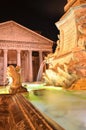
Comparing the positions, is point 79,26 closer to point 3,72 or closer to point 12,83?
point 12,83

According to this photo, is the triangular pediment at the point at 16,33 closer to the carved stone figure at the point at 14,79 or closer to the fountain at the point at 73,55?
the fountain at the point at 73,55

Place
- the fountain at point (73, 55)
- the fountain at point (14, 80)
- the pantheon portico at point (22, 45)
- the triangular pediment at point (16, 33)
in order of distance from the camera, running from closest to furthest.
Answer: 1. the fountain at point (14, 80)
2. the fountain at point (73, 55)
3. the pantheon portico at point (22, 45)
4. the triangular pediment at point (16, 33)

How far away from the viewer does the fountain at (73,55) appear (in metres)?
7.15

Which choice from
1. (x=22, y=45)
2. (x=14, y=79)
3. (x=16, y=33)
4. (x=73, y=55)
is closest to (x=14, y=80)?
(x=14, y=79)

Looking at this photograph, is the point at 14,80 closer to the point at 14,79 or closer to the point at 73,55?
the point at 14,79

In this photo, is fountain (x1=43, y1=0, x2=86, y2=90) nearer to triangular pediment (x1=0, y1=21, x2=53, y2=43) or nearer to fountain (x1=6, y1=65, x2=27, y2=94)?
fountain (x1=6, y1=65, x2=27, y2=94)

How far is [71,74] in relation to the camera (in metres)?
7.13

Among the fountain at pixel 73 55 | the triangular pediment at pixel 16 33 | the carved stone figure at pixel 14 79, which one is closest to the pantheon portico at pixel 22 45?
the triangular pediment at pixel 16 33

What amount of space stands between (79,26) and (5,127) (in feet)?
17.7

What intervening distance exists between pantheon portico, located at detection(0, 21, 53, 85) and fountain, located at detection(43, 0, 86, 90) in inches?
744

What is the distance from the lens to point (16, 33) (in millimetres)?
28609

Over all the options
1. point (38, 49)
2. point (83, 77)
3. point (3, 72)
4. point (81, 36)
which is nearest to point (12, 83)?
point (83, 77)

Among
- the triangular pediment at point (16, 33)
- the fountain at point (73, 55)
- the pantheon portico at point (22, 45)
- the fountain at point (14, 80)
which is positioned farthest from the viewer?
the triangular pediment at point (16, 33)

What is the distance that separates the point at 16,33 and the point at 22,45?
2.10 metres
